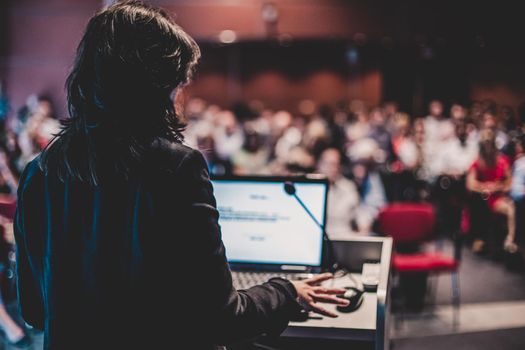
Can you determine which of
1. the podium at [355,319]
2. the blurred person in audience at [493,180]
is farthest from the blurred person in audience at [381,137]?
the podium at [355,319]

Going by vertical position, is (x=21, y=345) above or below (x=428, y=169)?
below

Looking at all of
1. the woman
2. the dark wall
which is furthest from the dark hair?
the dark wall

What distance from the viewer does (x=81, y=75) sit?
1125 mm

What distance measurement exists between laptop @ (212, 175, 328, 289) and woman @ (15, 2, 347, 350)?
0.96 m

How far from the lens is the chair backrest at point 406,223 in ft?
15.2

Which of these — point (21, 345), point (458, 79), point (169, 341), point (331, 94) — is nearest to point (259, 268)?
point (169, 341)

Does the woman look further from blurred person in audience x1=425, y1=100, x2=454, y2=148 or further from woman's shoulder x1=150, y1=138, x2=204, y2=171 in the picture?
blurred person in audience x1=425, y1=100, x2=454, y2=148

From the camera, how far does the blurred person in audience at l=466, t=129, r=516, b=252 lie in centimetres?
640

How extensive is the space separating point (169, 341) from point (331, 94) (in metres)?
13.4

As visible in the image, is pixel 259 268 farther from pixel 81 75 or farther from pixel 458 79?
pixel 458 79

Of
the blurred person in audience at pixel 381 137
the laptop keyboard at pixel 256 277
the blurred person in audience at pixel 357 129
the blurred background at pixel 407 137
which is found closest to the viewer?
the laptop keyboard at pixel 256 277

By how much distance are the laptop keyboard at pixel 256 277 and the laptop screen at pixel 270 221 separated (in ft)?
0.14

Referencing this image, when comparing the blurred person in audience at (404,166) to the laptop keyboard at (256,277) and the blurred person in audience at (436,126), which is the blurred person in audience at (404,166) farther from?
the laptop keyboard at (256,277)

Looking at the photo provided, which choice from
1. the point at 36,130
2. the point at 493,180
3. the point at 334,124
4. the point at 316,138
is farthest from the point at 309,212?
the point at 334,124
